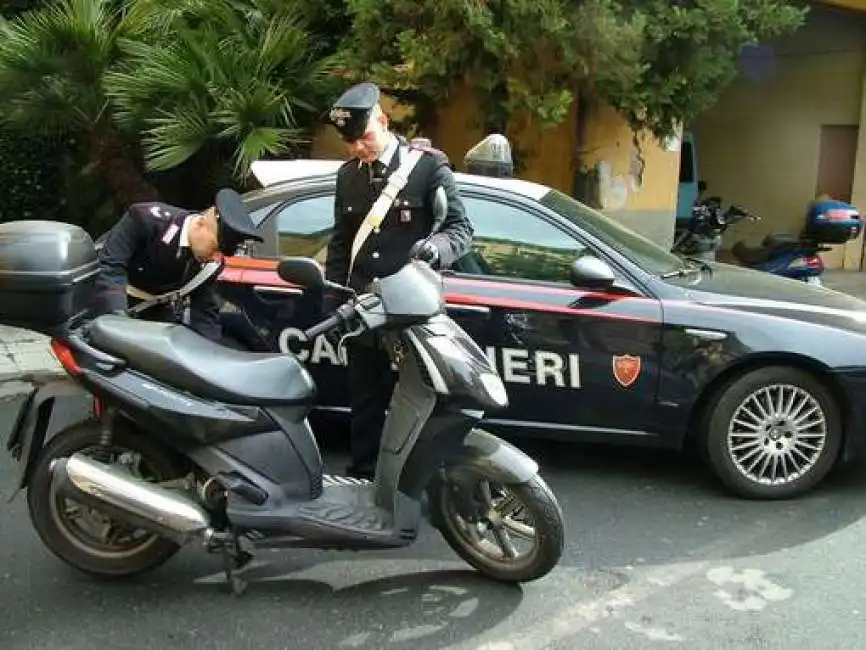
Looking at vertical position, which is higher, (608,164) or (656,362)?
(608,164)

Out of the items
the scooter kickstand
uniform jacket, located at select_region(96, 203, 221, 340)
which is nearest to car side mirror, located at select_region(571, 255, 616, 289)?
uniform jacket, located at select_region(96, 203, 221, 340)

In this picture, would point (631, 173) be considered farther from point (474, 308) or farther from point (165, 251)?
point (165, 251)

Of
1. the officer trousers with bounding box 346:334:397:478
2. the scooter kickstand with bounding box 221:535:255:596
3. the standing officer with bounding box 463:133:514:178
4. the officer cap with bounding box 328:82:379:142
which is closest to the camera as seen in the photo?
the scooter kickstand with bounding box 221:535:255:596

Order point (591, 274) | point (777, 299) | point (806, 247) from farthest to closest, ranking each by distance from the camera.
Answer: point (806, 247), point (777, 299), point (591, 274)

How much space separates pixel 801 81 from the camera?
43.5 ft

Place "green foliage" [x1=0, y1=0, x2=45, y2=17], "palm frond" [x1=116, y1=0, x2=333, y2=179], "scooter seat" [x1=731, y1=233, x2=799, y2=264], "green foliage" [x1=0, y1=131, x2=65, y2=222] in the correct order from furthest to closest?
"green foliage" [x1=0, y1=131, x2=65, y2=222]
"green foliage" [x1=0, y1=0, x2=45, y2=17]
"scooter seat" [x1=731, y1=233, x2=799, y2=264]
"palm frond" [x1=116, y1=0, x2=333, y2=179]

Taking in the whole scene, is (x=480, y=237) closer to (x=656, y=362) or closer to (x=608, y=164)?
(x=656, y=362)

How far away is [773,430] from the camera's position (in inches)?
168

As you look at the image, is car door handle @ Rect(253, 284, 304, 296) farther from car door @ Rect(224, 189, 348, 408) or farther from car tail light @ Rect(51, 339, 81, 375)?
car tail light @ Rect(51, 339, 81, 375)

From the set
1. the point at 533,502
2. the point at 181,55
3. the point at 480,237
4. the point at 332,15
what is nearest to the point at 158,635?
the point at 533,502

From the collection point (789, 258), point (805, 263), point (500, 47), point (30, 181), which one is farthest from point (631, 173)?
point (30, 181)

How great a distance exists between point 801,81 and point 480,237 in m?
10.4

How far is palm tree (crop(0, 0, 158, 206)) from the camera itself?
7543mm

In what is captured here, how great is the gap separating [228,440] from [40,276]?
0.82m
